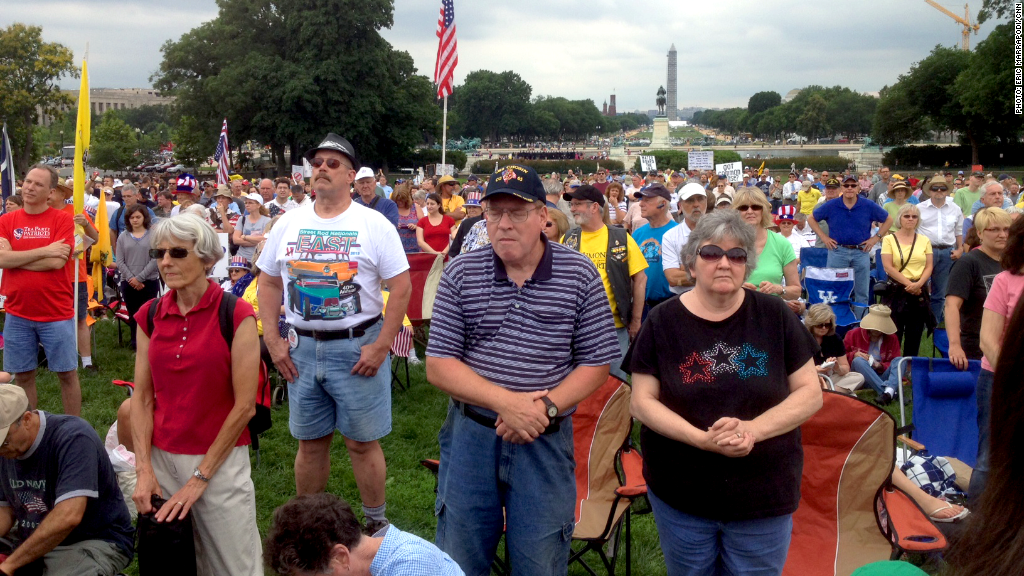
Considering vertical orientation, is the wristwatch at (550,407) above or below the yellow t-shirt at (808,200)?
below

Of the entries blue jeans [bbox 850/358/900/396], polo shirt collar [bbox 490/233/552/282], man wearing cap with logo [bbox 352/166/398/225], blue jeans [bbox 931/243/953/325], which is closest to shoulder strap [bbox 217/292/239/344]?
polo shirt collar [bbox 490/233/552/282]

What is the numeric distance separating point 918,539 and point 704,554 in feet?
5.54

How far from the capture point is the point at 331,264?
404 cm

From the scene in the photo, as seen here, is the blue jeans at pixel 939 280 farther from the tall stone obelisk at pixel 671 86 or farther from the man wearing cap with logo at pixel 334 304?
the tall stone obelisk at pixel 671 86

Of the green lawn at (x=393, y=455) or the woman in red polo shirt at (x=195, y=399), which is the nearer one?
the woman in red polo shirt at (x=195, y=399)

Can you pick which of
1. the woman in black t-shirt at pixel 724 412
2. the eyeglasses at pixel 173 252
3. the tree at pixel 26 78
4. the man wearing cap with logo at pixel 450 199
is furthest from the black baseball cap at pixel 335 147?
the tree at pixel 26 78

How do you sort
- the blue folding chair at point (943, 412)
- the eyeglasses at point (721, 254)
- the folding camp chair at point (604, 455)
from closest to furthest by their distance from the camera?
the eyeglasses at point (721, 254), the folding camp chair at point (604, 455), the blue folding chair at point (943, 412)

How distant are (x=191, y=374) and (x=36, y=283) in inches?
113

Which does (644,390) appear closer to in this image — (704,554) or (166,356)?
(704,554)

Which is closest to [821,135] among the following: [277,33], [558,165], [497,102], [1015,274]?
[497,102]

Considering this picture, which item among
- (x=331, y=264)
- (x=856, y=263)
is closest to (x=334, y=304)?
(x=331, y=264)

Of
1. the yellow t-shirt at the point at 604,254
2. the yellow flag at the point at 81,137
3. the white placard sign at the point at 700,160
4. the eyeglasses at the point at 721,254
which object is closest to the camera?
the eyeglasses at the point at 721,254

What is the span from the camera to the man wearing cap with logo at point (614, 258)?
18.2 ft

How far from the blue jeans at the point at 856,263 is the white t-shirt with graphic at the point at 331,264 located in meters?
6.46
